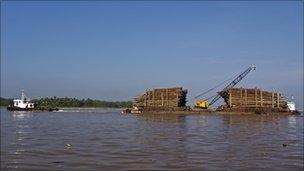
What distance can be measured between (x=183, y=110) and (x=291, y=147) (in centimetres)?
4545

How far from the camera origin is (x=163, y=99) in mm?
67438

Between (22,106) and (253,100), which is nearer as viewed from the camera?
(253,100)

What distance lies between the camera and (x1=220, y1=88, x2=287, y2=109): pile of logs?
64.1m

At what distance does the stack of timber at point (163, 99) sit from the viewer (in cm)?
6588

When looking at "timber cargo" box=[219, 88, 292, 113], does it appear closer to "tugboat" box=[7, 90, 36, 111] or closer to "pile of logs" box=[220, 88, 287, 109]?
"pile of logs" box=[220, 88, 287, 109]

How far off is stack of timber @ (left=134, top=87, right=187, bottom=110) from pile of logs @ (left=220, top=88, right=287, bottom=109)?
7.01 m

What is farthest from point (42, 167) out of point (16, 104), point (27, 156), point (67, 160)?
point (16, 104)

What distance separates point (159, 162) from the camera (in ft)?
45.0

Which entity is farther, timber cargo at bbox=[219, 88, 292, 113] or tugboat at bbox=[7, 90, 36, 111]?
tugboat at bbox=[7, 90, 36, 111]

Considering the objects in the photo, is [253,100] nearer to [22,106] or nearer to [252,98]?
[252,98]

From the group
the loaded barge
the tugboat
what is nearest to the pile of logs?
the loaded barge

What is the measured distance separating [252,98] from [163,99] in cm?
1319

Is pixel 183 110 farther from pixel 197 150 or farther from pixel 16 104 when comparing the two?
pixel 197 150

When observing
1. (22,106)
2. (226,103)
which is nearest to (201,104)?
(226,103)
